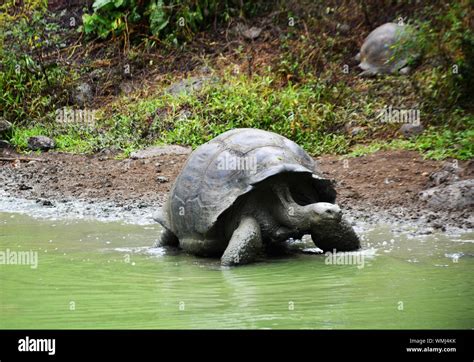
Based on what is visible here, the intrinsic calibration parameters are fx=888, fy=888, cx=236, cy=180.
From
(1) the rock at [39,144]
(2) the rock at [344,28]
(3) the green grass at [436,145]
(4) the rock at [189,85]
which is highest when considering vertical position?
(2) the rock at [344,28]

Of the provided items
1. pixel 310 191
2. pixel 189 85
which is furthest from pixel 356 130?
pixel 310 191

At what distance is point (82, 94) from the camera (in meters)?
16.0

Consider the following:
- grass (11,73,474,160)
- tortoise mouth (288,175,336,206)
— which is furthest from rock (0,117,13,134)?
tortoise mouth (288,175,336,206)

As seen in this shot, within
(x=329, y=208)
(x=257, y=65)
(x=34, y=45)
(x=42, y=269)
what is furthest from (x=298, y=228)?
(x=34, y=45)

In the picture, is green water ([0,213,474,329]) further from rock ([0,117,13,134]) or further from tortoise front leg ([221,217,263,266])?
rock ([0,117,13,134])

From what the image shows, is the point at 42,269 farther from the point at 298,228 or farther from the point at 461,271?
the point at 461,271

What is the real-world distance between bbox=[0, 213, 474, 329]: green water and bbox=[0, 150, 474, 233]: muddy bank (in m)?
0.82

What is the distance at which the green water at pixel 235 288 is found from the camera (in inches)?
205

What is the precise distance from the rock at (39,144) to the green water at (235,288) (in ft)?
19.4

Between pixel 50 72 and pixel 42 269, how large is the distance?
9.82 m

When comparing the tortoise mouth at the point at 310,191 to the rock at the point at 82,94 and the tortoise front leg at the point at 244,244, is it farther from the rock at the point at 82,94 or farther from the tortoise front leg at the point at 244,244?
the rock at the point at 82,94

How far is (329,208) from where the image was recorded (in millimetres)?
7016

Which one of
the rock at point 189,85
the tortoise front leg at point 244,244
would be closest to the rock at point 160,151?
the rock at point 189,85

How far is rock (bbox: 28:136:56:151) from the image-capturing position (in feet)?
46.7
